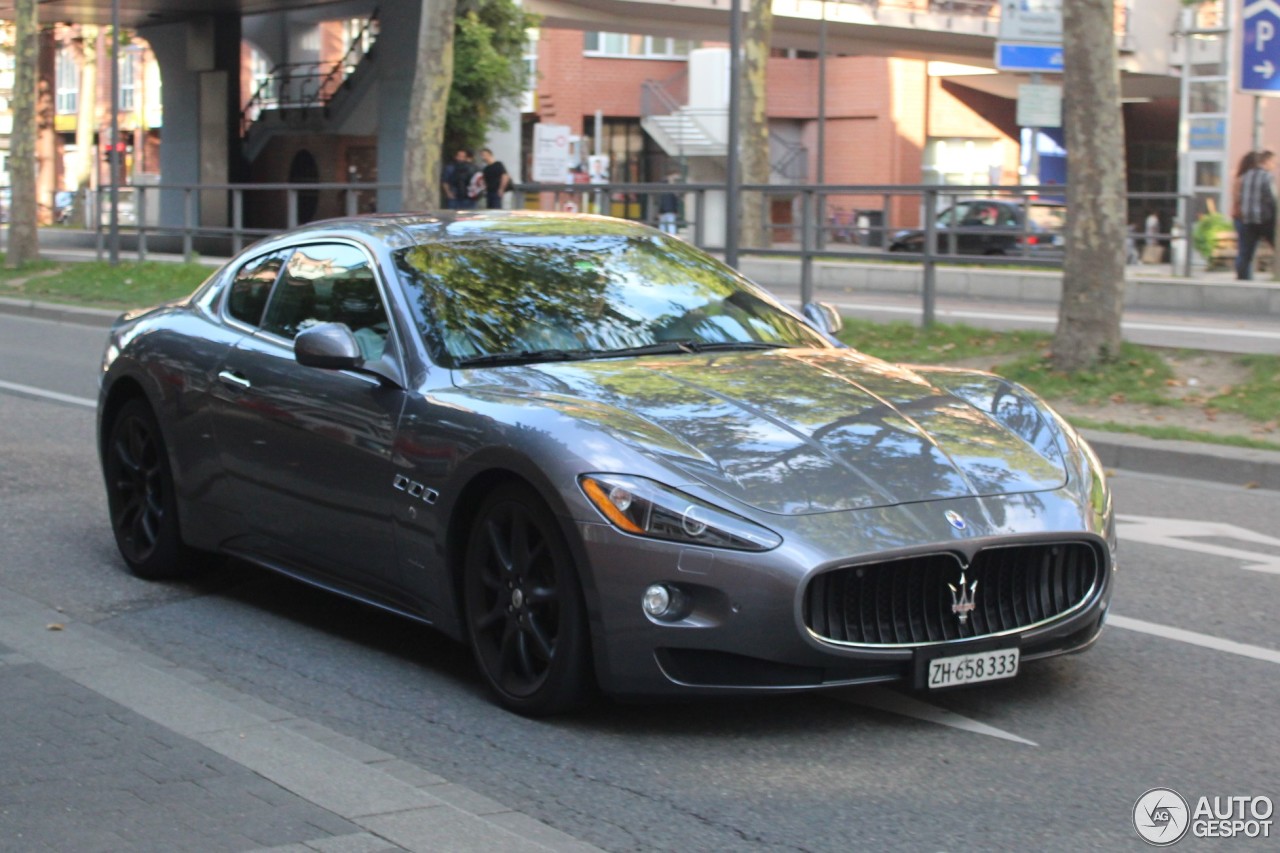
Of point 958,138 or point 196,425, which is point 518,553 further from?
point 958,138

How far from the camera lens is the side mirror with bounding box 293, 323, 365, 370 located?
5789 millimetres

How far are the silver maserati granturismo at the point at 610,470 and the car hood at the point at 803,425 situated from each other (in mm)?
12

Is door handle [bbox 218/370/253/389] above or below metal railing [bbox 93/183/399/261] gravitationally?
below

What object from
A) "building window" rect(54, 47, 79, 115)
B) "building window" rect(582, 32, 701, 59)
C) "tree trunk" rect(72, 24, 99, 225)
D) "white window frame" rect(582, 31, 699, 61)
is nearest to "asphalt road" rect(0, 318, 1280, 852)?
"tree trunk" rect(72, 24, 99, 225)

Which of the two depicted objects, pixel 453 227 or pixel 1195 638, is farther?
pixel 453 227

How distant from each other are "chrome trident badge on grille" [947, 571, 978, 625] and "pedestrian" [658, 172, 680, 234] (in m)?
13.8

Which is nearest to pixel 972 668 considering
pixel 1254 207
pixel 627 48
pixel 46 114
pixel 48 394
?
pixel 48 394

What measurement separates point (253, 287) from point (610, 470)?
8.63 feet

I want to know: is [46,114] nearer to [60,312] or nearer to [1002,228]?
[60,312]

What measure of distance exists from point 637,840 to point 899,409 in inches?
74.1

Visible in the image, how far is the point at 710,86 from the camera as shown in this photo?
58.8 metres

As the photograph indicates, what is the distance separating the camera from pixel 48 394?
14.2 meters

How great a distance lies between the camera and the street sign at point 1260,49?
1727 centimetres

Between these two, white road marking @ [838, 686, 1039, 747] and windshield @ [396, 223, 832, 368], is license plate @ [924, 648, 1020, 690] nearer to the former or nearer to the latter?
white road marking @ [838, 686, 1039, 747]
